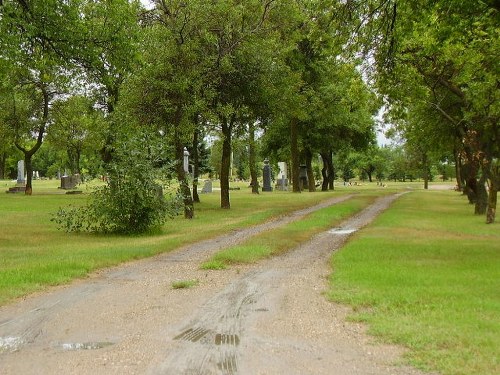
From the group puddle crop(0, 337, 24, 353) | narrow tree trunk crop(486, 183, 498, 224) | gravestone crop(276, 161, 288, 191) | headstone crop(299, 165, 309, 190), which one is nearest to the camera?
puddle crop(0, 337, 24, 353)

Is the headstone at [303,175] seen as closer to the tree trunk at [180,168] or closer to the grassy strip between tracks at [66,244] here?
the grassy strip between tracks at [66,244]

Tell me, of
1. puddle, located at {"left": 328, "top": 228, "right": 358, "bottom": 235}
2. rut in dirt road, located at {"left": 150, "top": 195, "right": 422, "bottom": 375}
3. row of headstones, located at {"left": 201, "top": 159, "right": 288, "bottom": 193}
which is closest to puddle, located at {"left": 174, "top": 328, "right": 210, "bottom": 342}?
rut in dirt road, located at {"left": 150, "top": 195, "right": 422, "bottom": 375}

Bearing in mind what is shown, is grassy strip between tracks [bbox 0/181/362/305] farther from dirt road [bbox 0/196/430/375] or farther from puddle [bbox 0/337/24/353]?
puddle [bbox 0/337/24/353]

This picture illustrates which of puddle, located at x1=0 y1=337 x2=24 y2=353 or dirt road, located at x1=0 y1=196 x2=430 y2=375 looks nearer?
dirt road, located at x1=0 y1=196 x2=430 y2=375

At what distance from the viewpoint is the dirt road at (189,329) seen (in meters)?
4.80

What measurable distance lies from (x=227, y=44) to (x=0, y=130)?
21.9 m

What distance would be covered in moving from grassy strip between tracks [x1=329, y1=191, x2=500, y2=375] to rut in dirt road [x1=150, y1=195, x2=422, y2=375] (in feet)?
2.44

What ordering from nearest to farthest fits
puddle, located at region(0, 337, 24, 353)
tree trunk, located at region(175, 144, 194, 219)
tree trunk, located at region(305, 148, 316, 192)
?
puddle, located at region(0, 337, 24, 353) → tree trunk, located at region(175, 144, 194, 219) → tree trunk, located at region(305, 148, 316, 192)

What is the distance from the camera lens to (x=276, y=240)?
1402 cm

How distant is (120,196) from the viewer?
15.8 m

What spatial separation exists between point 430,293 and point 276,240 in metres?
6.67

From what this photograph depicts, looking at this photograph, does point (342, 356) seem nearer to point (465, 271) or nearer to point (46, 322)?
point (46, 322)

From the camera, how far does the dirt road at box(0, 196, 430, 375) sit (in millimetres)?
4801

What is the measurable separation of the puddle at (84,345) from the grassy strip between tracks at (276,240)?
4.79 metres
